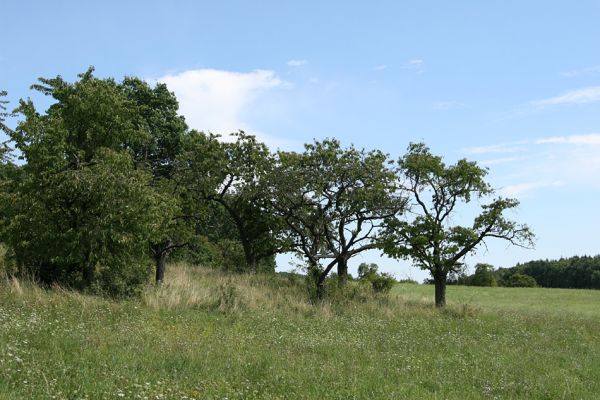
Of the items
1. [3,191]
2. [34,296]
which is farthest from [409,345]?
[3,191]

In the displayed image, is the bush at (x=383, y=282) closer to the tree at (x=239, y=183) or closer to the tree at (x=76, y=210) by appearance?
the tree at (x=239, y=183)

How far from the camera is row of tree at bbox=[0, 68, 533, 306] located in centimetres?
1672

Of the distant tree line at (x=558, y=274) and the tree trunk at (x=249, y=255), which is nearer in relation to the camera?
the tree trunk at (x=249, y=255)

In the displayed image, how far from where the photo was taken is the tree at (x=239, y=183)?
91.5 ft

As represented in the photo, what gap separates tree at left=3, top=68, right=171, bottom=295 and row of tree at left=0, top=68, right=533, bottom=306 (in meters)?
0.04

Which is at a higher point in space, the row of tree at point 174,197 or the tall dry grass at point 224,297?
the row of tree at point 174,197

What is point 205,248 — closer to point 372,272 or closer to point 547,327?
point 372,272

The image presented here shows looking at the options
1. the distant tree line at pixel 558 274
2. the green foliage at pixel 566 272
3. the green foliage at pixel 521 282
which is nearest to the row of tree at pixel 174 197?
the distant tree line at pixel 558 274

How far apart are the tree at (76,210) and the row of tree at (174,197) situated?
45 millimetres

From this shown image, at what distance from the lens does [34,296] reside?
14258 mm

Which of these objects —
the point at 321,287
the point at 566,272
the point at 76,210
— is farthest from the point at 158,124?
the point at 566,272

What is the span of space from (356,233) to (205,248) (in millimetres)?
13078

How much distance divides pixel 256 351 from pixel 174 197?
52.6ft

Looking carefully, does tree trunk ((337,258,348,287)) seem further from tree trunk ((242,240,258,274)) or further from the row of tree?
tree trunk ((242,240,258,274))
